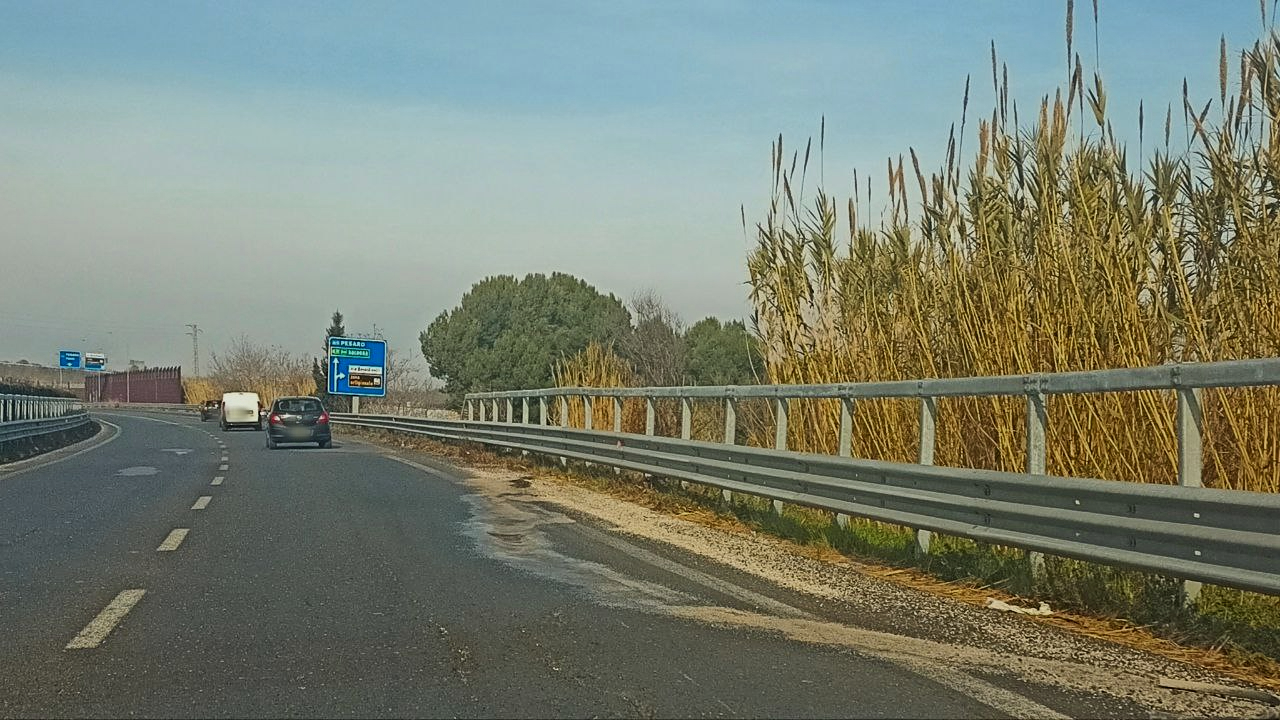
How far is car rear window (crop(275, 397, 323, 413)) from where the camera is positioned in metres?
34.2

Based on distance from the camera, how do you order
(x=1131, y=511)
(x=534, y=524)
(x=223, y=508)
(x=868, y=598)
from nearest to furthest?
(x=1131, y=511) → (x=868, y=598) → (x=534, y=524) → (x=223, y=508)

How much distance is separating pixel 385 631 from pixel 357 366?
45.0 meters

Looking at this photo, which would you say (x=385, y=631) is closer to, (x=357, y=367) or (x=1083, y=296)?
(x=1083, y=296)

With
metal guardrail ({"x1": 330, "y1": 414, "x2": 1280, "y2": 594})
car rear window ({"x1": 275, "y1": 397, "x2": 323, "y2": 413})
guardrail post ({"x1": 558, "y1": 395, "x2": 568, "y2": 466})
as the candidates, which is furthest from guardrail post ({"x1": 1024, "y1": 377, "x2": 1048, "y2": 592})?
car rear window ({"x1": 275, "y1": 397, "x2": 323, "y2": 413})

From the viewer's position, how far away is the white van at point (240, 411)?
188 feet

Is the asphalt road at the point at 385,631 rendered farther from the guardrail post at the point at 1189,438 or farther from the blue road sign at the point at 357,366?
the blue road sign at the point at 357,366

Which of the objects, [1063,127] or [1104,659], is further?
[1063,127]

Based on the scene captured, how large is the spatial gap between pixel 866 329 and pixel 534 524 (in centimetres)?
401

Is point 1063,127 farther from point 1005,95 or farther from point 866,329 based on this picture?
point 866,329

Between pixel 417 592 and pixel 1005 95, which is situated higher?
pixel 1005 95

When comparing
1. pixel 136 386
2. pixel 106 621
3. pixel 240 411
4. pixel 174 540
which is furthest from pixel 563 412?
pixel 136 386

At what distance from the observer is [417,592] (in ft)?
27.8

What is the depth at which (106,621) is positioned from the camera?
7492mm

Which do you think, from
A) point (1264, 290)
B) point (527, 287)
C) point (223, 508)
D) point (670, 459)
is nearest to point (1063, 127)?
point (1264, 290)
